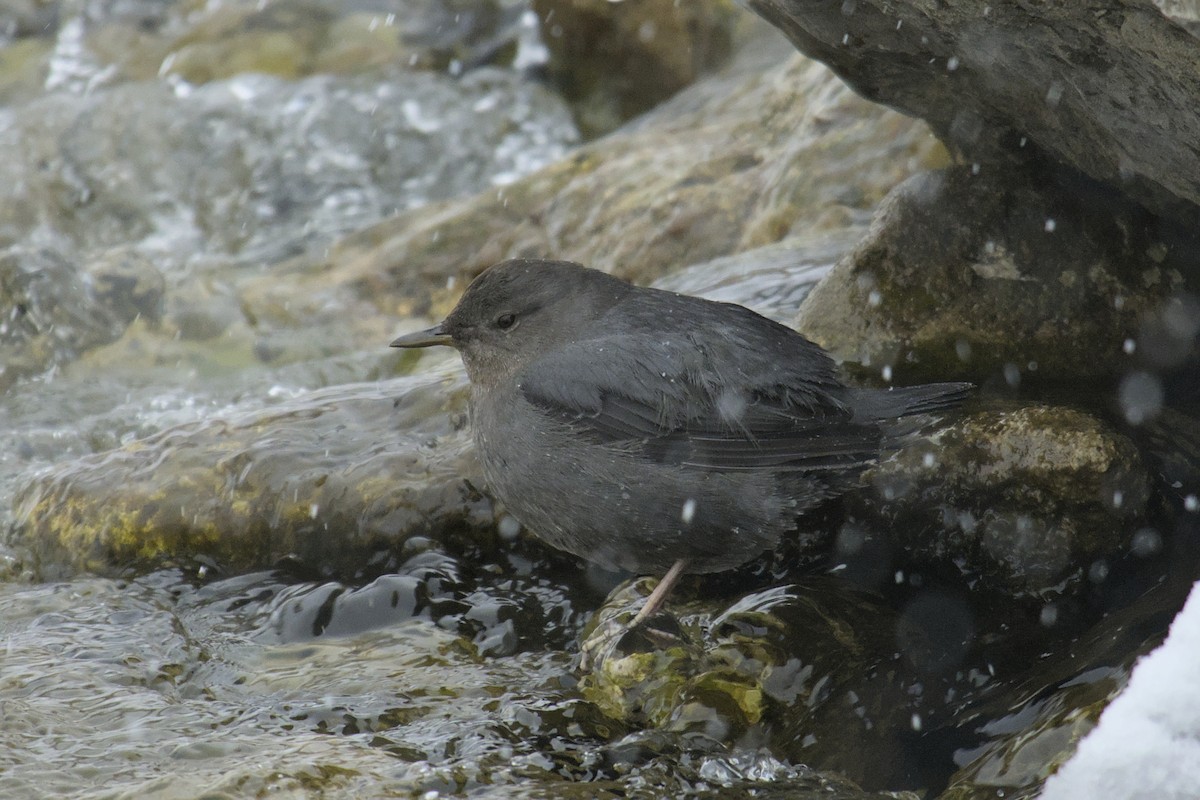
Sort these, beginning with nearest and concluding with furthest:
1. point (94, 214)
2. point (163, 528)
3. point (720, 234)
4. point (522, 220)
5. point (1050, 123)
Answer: point (1050, 123) < point (163, 528) < point (720, 234) < point (522, 220) < point (94, 214)

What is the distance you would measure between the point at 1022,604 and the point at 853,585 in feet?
1.74

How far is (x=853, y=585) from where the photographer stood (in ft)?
13.9

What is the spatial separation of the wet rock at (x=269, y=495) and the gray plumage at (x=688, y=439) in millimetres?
564

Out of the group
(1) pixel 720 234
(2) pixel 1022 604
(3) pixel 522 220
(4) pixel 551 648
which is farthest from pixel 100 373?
(2) pixel 1022 604

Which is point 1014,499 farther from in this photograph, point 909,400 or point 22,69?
point 22,69

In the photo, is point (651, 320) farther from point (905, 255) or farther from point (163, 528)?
point (163, 528)

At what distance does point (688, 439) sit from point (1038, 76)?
4.85 feet

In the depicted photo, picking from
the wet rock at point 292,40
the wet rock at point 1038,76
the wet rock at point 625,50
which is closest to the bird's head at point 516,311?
the wet rock at point 1038,76

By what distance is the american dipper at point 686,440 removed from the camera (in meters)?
4.04

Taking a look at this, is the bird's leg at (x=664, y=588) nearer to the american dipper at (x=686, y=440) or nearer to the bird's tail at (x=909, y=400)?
the american dipper at (x=686, y=440)

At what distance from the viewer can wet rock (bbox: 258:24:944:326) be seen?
21.2 ft

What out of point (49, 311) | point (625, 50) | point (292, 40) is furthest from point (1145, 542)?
point (292, 40)

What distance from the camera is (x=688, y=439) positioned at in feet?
13.4


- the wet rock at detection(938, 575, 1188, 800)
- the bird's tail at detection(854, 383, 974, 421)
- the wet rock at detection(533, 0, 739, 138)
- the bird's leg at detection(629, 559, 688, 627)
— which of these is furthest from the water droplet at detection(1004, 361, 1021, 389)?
the wet rock at detection(533, 0, 739, 138)
